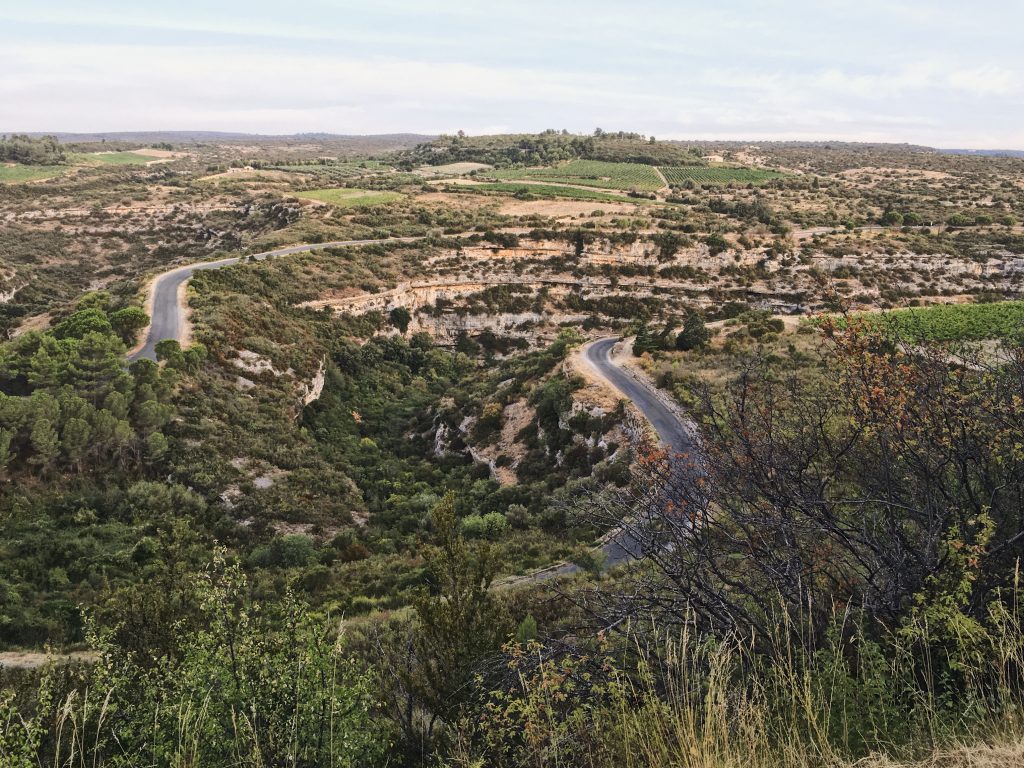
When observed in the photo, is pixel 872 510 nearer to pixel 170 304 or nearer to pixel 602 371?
pixel 602 371

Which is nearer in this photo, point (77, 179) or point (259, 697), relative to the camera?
point (259, 697)

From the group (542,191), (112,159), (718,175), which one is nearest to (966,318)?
(542,191)

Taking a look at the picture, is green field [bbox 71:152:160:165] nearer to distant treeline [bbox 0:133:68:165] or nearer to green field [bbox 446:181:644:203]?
distant treeline [bbox 0:133:68:165]

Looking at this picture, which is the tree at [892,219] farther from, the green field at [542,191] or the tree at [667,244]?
the green field at [542,191]

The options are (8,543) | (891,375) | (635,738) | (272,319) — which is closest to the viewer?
(635,738)

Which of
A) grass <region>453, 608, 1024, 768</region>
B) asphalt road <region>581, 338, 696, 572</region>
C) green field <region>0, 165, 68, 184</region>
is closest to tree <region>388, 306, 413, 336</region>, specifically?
asphalt road <region>581, 338, 696, 572</region>

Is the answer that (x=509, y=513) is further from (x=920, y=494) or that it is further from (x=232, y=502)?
(x=920, y=494)

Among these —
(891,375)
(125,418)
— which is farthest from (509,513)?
(891,375)

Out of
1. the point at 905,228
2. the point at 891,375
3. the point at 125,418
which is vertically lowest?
the point at 125,418
